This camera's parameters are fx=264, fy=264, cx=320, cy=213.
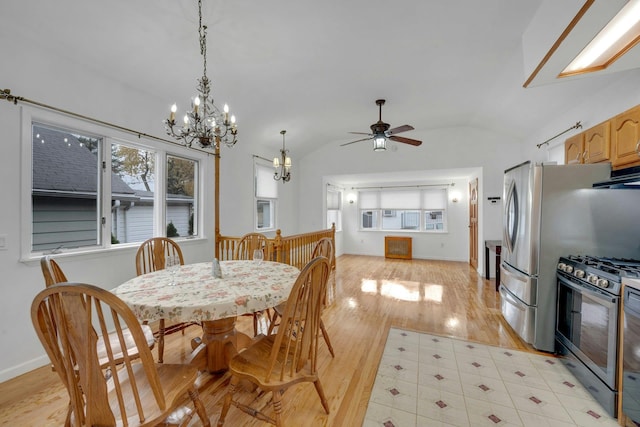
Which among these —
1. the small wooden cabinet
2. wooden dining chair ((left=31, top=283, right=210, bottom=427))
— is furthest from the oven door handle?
the small wooden cabinet

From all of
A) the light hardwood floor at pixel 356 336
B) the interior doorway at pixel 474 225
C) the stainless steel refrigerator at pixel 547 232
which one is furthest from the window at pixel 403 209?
the stainless steel refrigerator at pixel 547 232

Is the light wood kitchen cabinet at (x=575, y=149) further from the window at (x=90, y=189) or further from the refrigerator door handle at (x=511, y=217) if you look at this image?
the window at (x=90, y=189)

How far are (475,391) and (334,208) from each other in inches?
237

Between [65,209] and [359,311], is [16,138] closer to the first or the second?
[65,209]

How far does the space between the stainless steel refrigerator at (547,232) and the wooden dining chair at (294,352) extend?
214 cm

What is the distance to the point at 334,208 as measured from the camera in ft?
25.3

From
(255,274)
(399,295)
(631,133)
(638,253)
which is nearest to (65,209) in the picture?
(255,274)

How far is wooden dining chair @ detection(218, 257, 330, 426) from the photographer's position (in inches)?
51.1

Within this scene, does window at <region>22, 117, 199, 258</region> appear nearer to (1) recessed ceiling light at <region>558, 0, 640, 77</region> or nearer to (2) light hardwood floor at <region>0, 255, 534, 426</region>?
(2) light hardwood floor at <region>0, 255, 534, 426</region>

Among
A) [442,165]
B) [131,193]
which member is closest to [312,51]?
Answer: [131,193]

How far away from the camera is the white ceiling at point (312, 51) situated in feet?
6.73

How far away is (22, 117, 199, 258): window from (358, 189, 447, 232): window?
5.61 metres

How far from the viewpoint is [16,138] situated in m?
2.09

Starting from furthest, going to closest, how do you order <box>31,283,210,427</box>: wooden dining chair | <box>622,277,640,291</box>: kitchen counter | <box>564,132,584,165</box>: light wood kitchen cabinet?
<box>564,132,584,165</box>: light wood kitchen cabinet → <box>622,277,640,291</box>: kitchen counter → <box>31,283,210,427</box>: wooden dining chair
